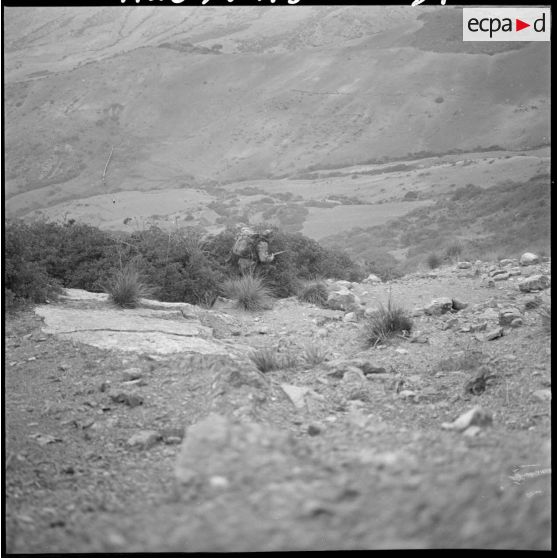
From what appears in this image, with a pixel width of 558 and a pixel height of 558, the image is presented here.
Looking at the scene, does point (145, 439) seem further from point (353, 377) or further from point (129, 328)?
point (129, 328)

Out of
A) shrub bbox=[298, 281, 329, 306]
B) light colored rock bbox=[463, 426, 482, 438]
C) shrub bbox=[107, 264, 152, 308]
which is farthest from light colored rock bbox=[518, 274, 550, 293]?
shrub bbox=[107, 264, 152, 308]

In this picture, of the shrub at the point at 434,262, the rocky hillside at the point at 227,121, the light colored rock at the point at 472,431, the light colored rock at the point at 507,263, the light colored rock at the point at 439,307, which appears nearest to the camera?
the light colored rock at the point at 472,431

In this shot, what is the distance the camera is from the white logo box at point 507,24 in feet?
14.2

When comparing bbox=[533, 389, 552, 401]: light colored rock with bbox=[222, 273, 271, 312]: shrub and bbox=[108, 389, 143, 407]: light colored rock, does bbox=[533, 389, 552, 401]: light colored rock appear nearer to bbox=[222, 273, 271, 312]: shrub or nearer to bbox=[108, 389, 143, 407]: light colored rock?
bbox=[108, 389, 143, 407]: light colored rock

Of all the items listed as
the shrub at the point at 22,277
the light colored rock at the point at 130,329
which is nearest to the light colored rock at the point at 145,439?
the light colored rock at the point at 130,329

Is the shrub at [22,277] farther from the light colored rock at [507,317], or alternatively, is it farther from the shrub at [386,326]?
the light colored rock at [507,317]

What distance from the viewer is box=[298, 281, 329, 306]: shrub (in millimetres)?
9172

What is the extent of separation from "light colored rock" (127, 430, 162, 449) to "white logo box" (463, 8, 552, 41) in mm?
4278

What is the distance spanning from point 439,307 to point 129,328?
169 inches

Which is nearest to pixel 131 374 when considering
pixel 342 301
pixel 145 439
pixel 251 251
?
pixel 145 439

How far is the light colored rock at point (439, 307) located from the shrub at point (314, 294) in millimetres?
2066

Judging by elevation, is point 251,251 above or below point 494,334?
below

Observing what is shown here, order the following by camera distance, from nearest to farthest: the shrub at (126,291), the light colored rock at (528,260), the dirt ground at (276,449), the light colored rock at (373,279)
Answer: the dirt ground at (276,449), the shrub at (126,291), the light colored rock at (528,260), the light colored rock at (373,279)

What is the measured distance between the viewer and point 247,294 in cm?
862
